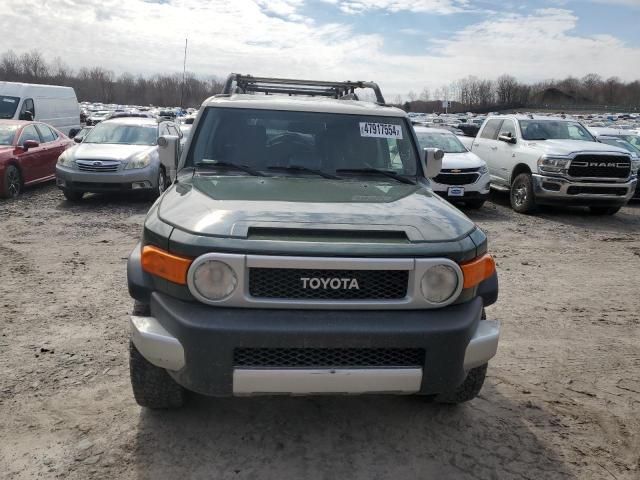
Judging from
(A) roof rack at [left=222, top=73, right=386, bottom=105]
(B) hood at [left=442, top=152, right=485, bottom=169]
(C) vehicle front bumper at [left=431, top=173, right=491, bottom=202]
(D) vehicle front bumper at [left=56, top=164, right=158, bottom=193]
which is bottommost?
(D) vehicle front bumper at [left=56, top=164, right=158, bottom=193]

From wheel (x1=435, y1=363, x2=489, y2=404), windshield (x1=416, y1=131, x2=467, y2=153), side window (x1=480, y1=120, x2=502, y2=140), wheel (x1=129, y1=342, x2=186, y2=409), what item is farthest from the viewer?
side window (x1=480, y1=120, x2=502, y2=140)

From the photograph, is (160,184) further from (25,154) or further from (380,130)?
(380,130)

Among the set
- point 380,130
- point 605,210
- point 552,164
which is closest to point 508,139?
point 552,164

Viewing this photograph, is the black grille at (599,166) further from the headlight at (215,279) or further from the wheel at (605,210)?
the headlight at (215,279)

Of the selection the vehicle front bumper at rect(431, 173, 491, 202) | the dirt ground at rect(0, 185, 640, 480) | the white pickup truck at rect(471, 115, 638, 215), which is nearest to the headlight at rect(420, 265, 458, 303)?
the dirt ground at rect(0, 185, 640, 480)

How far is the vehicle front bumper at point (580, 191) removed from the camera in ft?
35.7

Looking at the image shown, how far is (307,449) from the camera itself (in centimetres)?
309

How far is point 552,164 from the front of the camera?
10.9m

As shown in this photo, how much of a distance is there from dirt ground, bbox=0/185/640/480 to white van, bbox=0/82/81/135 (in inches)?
475

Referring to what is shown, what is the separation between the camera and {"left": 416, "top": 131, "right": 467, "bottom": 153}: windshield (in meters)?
12.2

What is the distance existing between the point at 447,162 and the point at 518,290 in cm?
534

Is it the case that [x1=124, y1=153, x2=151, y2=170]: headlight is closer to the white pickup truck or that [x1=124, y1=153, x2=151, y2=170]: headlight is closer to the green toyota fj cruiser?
the white pickup truck

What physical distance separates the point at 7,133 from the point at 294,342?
11.1 metres

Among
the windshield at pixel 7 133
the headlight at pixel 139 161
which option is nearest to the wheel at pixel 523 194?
the headlight at pixel 139 161
